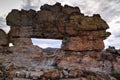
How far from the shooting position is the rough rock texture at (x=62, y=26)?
66.3 meters

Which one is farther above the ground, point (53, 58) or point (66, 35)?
point (66, 35)

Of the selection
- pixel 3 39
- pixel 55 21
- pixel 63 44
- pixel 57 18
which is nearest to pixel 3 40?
pixel 3 39

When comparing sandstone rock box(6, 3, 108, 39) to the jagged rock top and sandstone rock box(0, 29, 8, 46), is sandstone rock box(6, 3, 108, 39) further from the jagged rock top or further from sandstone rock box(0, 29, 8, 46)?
sandstone rock box(0, 29, 8, 46)

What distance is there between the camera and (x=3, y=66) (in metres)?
56.2

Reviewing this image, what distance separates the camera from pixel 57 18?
69.1m

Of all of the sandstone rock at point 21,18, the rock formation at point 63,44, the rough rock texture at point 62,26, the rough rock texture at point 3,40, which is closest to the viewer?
the rock formation at point 63,44

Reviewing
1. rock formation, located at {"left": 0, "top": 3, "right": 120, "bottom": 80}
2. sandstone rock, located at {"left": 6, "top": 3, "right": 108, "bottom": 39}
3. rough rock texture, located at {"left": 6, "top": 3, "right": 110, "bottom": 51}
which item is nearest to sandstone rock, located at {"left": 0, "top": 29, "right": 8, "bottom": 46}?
rock formation, located at {"left": 0, "top": 3, "right": 120, "bottom": 80}

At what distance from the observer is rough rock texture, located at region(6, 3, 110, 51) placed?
218ft

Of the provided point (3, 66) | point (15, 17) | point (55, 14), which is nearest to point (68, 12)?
point (55, 14)

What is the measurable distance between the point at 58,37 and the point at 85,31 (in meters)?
6.91

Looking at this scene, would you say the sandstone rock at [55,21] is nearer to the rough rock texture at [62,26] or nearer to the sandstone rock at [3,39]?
the rough rock texture at [62,26]

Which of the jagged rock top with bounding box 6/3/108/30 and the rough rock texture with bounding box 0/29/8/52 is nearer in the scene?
the jagged rock top with bounding box 6/3/108/30

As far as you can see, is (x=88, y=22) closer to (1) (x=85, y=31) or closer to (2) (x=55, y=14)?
(1) (x=85, y=31)

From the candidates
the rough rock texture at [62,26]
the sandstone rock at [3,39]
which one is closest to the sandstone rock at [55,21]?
Result: the rough rock texture at [62,26]
